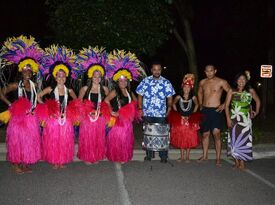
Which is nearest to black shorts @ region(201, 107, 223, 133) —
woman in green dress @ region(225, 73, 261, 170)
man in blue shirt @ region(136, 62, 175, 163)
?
woman in green dress @ region(225, 73, 261, 170)

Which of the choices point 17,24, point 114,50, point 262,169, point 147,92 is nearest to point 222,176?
point 262,169

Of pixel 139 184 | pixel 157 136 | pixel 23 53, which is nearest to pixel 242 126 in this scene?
pixel 157 136

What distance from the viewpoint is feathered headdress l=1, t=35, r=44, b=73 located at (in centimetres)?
673

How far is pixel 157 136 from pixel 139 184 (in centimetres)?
149

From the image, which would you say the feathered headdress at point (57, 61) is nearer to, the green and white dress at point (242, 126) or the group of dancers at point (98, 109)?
the group of dancers at point (98, 109)

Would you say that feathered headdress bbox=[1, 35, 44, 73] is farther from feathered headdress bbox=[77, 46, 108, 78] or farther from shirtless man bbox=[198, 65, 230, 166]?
shirtless man bbox=[198, 65, 230, 166]

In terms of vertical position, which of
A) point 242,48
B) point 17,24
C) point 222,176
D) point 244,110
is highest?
point 17,24

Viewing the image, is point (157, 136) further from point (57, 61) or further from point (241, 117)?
point (57, 61)

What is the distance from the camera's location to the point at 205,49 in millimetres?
34562

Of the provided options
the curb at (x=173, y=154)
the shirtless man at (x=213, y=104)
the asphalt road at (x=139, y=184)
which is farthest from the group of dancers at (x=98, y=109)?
the curb at (x=173, y=154)

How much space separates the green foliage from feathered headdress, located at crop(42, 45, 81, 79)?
0.78m

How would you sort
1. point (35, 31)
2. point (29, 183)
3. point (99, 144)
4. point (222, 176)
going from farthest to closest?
point (35, 31) → point (99, 144) → point (222, 176) → point (29, 183)

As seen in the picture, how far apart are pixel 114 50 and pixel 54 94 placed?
4.68ft

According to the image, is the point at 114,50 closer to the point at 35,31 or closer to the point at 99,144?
the point at 99,144
